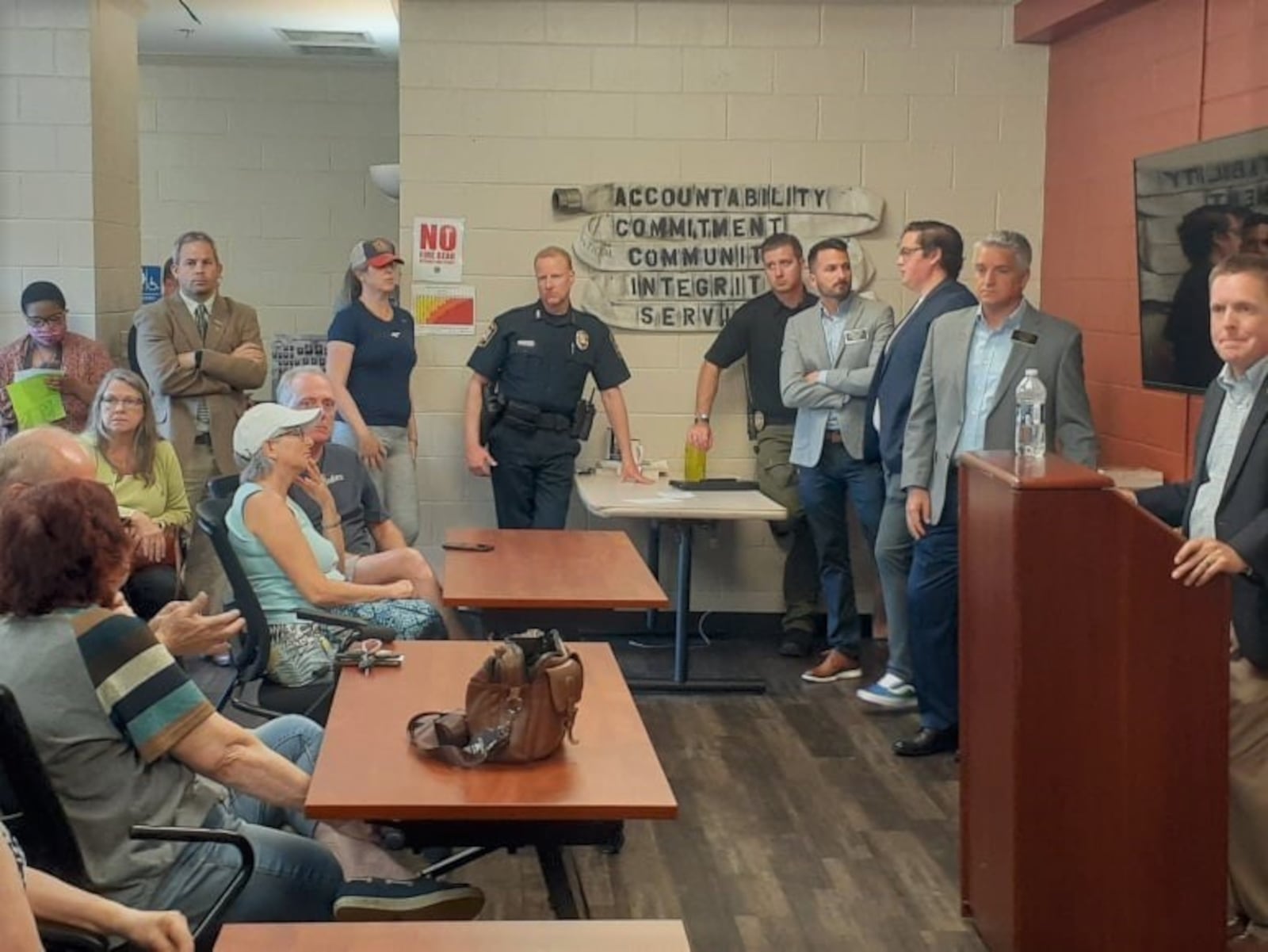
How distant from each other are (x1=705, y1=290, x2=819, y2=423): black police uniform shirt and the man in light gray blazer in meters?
0.25

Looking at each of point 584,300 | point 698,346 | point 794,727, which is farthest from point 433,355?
point 794,727

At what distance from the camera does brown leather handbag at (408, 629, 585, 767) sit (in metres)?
2.88

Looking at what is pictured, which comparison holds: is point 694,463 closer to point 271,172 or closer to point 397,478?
point 397,478

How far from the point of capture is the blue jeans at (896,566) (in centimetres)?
612

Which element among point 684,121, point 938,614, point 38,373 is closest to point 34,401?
point 38,373

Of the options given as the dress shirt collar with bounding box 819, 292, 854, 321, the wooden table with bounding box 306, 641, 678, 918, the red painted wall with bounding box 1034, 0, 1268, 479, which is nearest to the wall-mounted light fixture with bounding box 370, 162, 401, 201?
the dress shirt collar with bounding box 819, 292, 854, 321

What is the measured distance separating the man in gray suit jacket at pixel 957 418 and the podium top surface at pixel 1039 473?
4.42 ft

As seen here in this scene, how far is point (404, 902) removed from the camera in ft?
9.04

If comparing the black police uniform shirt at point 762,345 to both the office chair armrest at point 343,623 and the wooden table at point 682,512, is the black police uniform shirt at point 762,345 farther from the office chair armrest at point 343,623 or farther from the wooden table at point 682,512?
the office chair armrest at point 343,623

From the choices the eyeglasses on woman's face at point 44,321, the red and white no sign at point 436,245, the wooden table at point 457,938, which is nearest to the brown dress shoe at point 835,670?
the red and white no sign at point 436,245

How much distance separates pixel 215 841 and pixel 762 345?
4846 mm

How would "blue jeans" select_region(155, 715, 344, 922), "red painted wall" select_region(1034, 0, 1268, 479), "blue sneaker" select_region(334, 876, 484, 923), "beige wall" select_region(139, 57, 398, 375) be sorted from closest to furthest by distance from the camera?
1. "blue sneaker" select_region(334, 876, 484, 923)
2. "blue jeans" select_region(155, 715, 344, 922)
3. "red painted wall" select_region(1034, 0, 1268, 479)
4. "beige wall" select_region(139, 57, 398, 375)

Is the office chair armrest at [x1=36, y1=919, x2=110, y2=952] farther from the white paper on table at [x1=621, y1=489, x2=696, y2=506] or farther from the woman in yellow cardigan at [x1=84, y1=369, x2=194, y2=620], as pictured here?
the white paper on table at [x1=621, y1=489, x2=696, y2=506]

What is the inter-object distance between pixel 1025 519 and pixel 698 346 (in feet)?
13.5
